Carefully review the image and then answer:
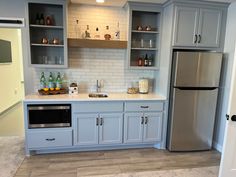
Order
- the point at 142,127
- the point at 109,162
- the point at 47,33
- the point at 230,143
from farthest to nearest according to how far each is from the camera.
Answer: the point at 47,33
the point at 142,127
the point at 109,162
the point at 230,143

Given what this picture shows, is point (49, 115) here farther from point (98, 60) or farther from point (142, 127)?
point (142, 127)

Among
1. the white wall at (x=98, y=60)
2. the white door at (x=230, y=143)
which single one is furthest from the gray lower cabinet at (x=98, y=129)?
the white door at (x=230, y=143)

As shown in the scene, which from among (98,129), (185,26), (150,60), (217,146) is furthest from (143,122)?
(185,26)

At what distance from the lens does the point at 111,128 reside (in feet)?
10.0

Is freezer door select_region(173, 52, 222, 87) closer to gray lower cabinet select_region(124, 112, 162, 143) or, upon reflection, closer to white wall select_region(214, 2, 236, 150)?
white wall select_region(214, 2, 236, 150)

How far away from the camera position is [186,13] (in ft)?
9.59

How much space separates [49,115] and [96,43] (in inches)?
55.4

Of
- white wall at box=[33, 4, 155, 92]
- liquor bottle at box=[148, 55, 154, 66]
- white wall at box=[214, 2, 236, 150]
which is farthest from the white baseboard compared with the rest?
liquor bottle at box=[148, 55, 154, 66]

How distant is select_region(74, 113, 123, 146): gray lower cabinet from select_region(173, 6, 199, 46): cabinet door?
155 cm

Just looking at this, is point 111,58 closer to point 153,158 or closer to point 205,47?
point 205,47

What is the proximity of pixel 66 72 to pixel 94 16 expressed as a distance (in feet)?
3.75

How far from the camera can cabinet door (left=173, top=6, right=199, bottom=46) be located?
2.91 meters

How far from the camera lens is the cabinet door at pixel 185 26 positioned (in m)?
2.91

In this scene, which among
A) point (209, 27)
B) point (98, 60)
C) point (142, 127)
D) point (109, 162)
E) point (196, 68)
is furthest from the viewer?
point (98, 60)
